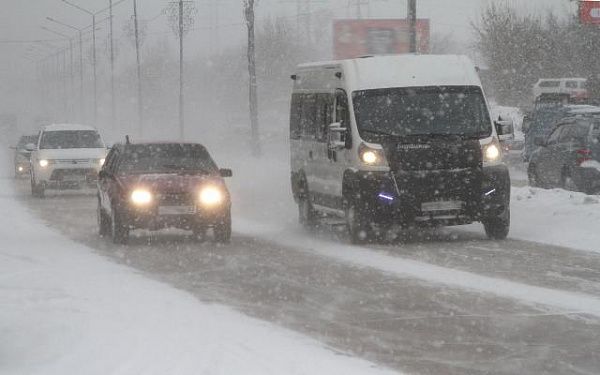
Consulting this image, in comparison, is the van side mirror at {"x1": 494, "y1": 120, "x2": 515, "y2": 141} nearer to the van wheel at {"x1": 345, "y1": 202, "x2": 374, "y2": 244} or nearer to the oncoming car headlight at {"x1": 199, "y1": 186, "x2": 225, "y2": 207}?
the van wheel at {"x1": 345, "y1": 202, "x2": 374, "y2": 244}

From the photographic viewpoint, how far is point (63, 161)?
28641mm

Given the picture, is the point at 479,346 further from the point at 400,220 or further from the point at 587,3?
the point at 587,3

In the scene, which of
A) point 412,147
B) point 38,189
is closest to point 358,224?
point 412,147

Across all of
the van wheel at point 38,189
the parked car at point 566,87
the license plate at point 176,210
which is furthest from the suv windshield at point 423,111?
the parked car at point 566,87

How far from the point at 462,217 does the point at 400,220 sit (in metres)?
0.87

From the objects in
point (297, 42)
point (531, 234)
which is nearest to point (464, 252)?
point (531, 234)

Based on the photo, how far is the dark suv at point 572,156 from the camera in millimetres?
22172

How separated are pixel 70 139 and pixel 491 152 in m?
16.5

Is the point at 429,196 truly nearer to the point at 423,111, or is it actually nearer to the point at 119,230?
the point at 423,111

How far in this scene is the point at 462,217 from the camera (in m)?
15.8

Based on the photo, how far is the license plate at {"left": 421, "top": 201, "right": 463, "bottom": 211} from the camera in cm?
1552

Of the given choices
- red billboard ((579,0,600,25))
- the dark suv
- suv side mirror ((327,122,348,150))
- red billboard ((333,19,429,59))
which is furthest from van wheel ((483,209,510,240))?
red billboard ((333,19,429,59))

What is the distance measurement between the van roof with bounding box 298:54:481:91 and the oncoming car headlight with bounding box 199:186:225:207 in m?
2.32

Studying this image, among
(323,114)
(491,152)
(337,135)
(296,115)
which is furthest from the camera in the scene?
(296,115)
